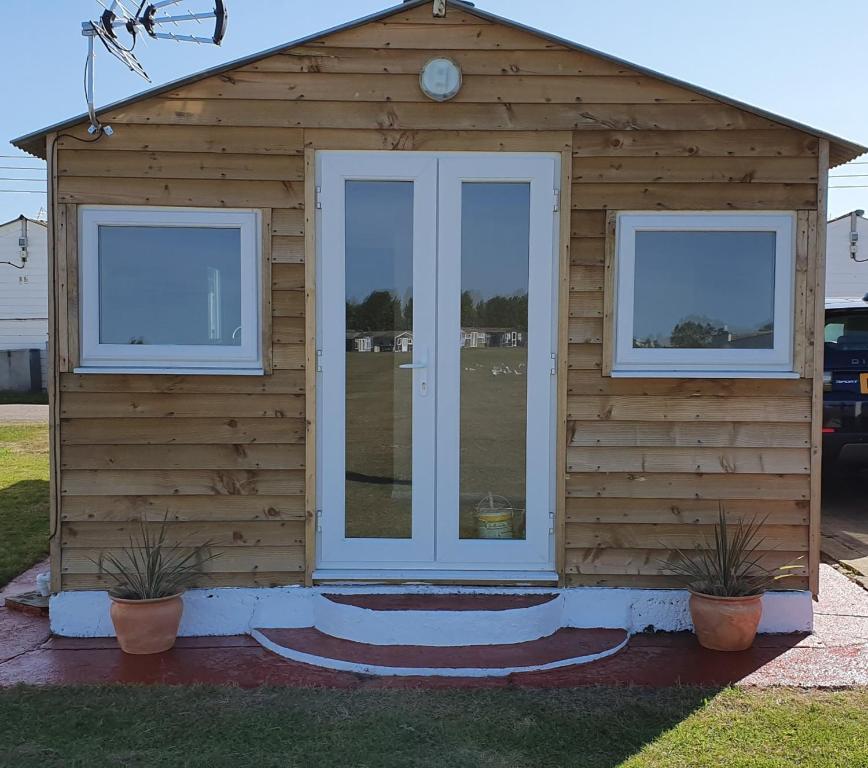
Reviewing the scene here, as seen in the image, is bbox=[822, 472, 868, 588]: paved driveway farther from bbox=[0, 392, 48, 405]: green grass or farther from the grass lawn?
bbox=[0, 392, 48, 405]: green grass

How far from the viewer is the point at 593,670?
3.92m

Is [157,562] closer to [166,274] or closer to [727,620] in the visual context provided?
[166,274]

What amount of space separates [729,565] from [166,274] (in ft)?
10.0

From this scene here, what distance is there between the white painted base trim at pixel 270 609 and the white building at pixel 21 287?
20554mm

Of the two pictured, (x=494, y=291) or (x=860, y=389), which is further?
(x=860, y=389)

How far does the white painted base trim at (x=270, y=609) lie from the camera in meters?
4.35

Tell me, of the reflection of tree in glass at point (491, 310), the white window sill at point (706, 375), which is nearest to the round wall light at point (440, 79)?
the reflection of tree in glass at point (491, 310)

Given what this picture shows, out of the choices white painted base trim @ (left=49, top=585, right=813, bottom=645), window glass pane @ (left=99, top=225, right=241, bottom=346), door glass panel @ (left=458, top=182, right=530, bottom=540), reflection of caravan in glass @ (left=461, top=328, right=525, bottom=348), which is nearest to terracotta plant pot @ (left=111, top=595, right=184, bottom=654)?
white painted base trim @ (left=49, top=585, right=813, bottom=645)

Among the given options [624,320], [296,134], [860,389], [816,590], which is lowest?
[816,590]

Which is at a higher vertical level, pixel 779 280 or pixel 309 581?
pixel 779 280

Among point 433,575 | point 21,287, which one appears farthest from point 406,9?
point 21,287

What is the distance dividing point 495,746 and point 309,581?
146cm

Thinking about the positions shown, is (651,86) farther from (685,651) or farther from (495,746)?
(495,746)

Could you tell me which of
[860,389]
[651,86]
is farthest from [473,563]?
[860,389]
